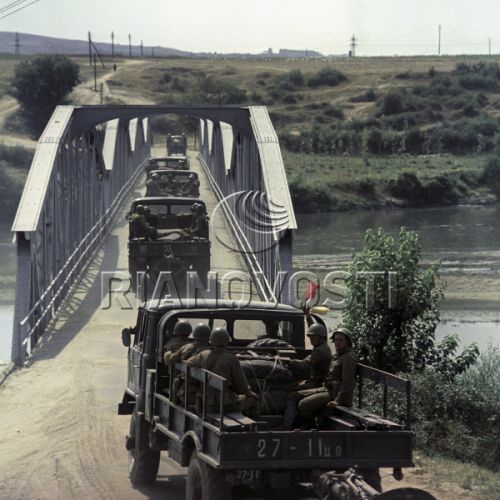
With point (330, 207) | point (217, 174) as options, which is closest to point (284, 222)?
point (217, 174)

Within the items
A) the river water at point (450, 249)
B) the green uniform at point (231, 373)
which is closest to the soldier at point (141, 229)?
the river water at point (450, 249)

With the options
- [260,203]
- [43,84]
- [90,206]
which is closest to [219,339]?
[260,203]

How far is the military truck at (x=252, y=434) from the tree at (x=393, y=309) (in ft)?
22.0

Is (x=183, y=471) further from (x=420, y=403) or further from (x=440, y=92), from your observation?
(x=440, y=92)

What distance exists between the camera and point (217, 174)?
163 feet

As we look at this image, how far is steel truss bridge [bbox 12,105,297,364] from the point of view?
20.9m

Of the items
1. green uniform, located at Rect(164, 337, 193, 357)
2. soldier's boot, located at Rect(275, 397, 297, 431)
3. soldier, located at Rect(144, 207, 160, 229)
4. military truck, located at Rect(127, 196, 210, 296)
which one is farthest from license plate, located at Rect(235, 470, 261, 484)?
soldier, located at Rect(144, 207, 160, 229)

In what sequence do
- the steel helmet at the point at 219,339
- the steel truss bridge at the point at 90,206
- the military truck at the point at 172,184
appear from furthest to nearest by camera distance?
1. the military truck at the point at 172,184
2. the steel truss bridge at the point at 90,206
3. the steel helmet at the point at 219,339

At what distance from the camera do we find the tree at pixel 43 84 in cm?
9006

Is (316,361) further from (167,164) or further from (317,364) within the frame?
(167,164)

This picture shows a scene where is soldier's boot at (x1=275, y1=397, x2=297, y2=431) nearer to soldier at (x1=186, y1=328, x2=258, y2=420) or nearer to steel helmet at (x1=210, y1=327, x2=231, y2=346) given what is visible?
soldier at (x1=186, y1=328, x2=258, y2=420)

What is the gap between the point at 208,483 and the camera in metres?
9.27

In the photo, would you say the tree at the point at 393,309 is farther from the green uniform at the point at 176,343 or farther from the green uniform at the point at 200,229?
the green uniform at the point at 200,229

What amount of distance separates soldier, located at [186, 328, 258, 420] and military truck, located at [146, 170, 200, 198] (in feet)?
86.8
